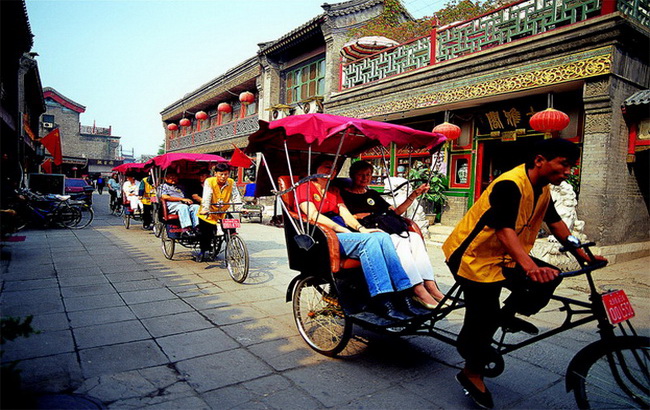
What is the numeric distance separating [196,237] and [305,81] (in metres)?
11.4

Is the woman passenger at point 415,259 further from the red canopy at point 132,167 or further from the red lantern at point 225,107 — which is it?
the red lantern at point 225,107

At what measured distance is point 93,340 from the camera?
352 centimetres

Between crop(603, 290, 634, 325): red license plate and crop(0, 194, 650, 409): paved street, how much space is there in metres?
0.86

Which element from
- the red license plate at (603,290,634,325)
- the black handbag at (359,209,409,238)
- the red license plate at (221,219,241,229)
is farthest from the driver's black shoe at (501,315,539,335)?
the red license plate at (221,219,241,229)

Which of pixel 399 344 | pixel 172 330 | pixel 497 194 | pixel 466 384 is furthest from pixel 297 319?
pixel 497 194

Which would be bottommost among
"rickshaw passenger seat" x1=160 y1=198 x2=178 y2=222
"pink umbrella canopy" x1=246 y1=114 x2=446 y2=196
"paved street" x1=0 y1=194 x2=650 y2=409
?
"paved street" x1=0 y1=194 x2=650 y2=409

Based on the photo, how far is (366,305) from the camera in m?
3.29

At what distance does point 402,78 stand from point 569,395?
31.6 ft

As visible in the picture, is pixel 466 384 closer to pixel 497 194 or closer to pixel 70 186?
pixel 497 194

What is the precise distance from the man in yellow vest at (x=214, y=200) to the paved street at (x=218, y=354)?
116 centimetres

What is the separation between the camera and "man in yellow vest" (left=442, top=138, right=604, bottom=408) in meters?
2.34

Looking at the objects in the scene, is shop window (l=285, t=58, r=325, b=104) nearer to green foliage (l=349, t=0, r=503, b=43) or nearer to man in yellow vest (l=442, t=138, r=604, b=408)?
green foliage (l=349, t=0, r=503, b=43)

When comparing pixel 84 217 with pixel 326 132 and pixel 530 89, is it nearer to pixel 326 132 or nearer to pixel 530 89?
pixel 326 132

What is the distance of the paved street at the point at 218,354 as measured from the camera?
271cm
